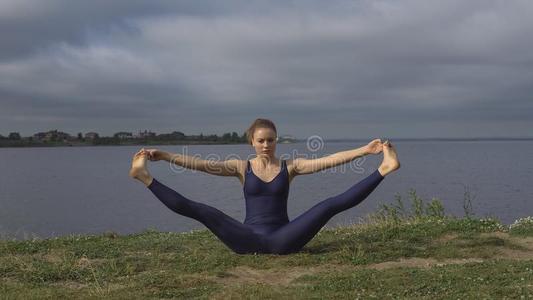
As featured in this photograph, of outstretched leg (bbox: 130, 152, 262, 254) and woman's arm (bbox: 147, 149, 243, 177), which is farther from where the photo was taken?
woman's arm (bbox: 147, 149, 243, 177)

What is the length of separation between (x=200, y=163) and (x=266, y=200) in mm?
1250

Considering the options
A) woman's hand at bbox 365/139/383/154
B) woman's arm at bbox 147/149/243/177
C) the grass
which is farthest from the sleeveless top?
woman's hand at bbox 365/139/383/154

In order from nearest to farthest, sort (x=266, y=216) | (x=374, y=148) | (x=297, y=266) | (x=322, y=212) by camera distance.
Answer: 1. (x=297, y=266)
2. (x=322, y=212)
3. (x=374, y=148)
4. (x=266, y=216)

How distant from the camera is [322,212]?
28.1 ft

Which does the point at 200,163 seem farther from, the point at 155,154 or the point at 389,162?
the point at 389,162

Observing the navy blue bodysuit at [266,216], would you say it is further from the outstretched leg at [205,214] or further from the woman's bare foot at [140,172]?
the woman's bare foot at [140,172]

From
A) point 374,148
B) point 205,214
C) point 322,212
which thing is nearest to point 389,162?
point 374,148

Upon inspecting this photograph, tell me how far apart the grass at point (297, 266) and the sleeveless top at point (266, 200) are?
62 cm

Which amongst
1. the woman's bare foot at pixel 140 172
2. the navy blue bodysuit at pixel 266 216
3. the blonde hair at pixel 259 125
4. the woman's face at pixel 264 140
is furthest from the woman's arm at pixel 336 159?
the woman's bare foot at pixel 140 172

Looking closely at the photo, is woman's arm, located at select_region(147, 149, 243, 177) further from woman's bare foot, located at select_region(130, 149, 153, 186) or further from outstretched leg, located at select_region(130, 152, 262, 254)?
woman's bare foot, located at select_region(130, 149, 153, 186)

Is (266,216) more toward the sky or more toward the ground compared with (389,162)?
more toward the ground

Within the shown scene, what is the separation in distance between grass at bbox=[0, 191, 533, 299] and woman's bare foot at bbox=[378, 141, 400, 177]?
1.47 metres

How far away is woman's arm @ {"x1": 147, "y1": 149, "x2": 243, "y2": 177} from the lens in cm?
874

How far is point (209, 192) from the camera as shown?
122ft
